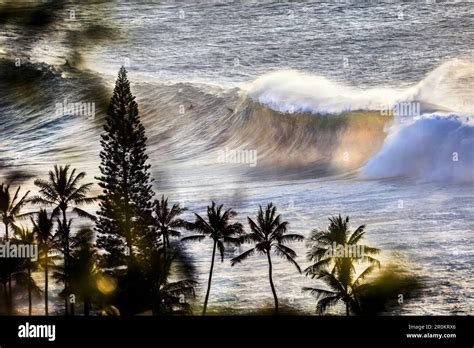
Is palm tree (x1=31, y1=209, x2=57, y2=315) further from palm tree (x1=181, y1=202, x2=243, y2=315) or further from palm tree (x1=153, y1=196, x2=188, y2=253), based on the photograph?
palm tree (x1=181, y1=202, x2=243, y2=315)

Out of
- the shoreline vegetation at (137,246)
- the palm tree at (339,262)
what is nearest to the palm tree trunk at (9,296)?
the shoreline vegetation at (137,246)

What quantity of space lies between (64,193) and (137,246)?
127 cm

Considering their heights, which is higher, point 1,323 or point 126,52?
point 126,52

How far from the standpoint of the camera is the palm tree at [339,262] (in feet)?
43.2

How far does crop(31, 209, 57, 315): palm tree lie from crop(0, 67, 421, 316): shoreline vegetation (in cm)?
1

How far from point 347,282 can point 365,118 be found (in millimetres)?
2977

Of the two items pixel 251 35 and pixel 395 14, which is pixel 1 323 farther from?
pixel 395 14

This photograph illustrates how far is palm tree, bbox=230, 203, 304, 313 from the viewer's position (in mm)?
13617

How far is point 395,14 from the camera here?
14062 millimetres

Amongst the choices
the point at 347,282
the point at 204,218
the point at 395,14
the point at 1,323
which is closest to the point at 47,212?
the point at 204,218

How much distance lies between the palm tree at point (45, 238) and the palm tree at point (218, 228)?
1.88 metres

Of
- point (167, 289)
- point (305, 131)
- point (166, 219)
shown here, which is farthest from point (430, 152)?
point (167, 289)

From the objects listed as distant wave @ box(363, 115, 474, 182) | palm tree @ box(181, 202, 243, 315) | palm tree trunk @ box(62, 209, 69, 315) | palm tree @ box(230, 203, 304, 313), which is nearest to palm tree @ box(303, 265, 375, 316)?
palm tree @ box(230, 203, 304, 313)

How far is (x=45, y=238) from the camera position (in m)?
13.8
